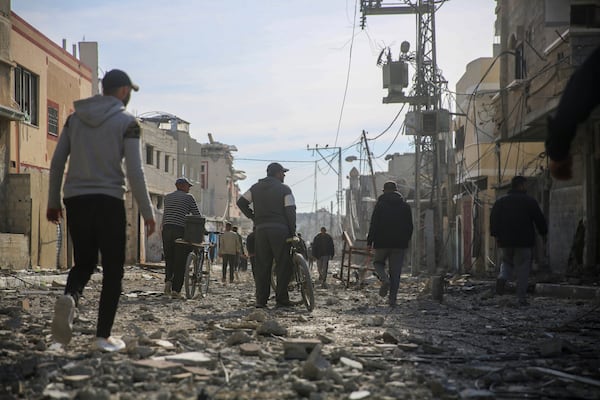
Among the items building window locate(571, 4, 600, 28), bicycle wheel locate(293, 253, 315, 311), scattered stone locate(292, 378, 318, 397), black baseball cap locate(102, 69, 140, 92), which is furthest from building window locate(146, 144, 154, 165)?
scattered stone locate(292, 378, 318, 397)

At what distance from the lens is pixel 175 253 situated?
12.3 meters

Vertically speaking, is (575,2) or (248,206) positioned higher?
(575,2)

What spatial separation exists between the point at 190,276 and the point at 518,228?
501 centimetres

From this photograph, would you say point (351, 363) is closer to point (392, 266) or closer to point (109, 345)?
point (109, 345)

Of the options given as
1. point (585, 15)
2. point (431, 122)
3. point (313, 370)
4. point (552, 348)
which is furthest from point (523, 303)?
point (431, 122)

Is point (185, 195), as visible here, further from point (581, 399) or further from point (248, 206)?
point (581, 399)

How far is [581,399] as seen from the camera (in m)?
4.15

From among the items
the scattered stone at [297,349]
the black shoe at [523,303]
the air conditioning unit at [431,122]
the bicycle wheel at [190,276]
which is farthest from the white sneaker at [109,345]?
the air conditioning unit at [431,122]

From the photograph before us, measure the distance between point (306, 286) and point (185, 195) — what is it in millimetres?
3232

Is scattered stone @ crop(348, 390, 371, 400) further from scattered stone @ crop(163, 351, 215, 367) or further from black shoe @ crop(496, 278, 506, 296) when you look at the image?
black shoe @ crop(496, 278, 506, 296)

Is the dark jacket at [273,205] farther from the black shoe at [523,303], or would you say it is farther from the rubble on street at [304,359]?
the black shoe at [523,303]

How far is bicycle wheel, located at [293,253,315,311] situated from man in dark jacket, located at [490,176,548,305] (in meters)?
3.24

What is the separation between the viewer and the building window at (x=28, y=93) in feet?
73.5

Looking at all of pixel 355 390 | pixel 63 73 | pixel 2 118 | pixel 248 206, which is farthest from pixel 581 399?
pixel 63 73
